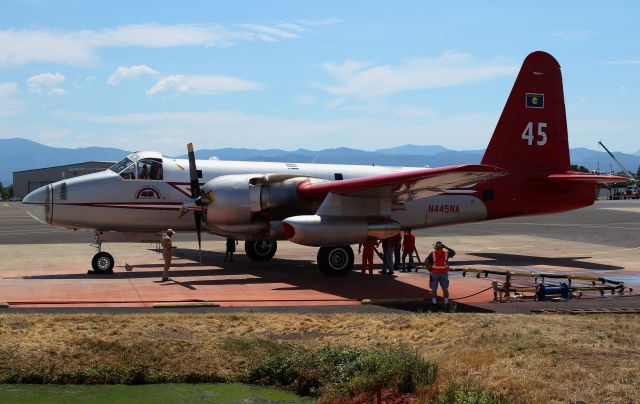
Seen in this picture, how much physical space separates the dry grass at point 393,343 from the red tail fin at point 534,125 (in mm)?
14548

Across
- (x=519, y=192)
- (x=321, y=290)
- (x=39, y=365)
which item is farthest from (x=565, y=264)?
(x=39, y=365)

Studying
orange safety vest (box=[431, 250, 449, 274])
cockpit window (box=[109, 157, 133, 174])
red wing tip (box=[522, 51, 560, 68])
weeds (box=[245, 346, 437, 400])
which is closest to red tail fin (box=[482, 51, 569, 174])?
red wing tip (box=[522, 51, 560, 68])

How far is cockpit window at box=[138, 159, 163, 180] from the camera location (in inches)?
1072

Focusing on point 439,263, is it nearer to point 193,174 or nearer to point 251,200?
point 251,200

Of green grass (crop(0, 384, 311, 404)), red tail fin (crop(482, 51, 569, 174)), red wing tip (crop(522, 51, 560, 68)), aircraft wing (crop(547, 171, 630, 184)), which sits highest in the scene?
red wing tip (crop(522, 51, 560, 68))

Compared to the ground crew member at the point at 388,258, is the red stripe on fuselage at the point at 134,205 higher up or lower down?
higher up

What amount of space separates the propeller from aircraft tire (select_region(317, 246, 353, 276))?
4.35m

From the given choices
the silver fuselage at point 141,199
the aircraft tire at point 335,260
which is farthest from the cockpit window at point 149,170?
the aircraft tire at point 335,260

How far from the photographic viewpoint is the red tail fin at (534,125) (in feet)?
101

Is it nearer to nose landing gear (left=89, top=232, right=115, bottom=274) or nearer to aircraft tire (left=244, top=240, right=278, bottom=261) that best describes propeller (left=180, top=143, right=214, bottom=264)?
nose landing gear (left=89, top=232, right=115, bottom=274)

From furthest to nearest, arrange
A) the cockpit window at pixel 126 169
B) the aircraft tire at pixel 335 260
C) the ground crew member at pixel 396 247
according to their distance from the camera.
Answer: the cockpit window at pixel 126 169, the ground crew member at pixel 396 247, the aircraft tire at pixel 335 260

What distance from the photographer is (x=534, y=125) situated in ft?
102

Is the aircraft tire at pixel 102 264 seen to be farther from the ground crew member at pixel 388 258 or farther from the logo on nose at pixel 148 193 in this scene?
the ground crew member at pixel 388 258

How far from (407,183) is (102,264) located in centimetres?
1106
